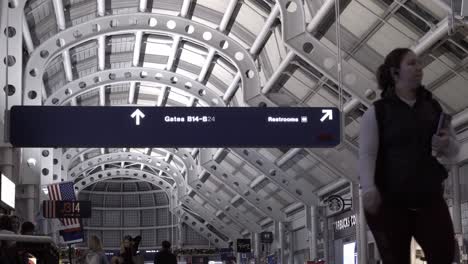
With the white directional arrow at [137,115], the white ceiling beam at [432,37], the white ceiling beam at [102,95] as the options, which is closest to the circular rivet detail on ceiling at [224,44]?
the white ceiling beam at [432,37]

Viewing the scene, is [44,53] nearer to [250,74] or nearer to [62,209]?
[62,209]

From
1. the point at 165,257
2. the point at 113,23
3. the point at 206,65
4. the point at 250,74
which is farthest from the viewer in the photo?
the point at 206,65

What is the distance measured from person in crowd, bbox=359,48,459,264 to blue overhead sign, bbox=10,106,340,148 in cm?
1418

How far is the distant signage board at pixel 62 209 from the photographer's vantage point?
21.4 meters

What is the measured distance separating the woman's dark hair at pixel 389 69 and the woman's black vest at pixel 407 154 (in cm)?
10

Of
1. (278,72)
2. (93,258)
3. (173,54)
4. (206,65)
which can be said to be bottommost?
(93,258)

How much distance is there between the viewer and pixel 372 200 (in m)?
3.47

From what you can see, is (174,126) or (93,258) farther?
(174,126)

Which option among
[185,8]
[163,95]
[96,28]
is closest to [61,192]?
[96,28]

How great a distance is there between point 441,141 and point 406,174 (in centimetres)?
21

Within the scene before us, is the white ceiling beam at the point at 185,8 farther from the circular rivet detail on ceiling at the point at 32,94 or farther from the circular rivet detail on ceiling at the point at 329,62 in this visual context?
the circular rivet detail on ceiling at the point at 329,62

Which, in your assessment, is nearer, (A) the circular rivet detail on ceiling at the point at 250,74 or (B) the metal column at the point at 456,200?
(B) the metal column at the point at 456,200

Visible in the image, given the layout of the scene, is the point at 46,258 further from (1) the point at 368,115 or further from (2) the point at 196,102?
(2) the point at 196,102

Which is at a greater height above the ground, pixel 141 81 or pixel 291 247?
pixel 141 81
